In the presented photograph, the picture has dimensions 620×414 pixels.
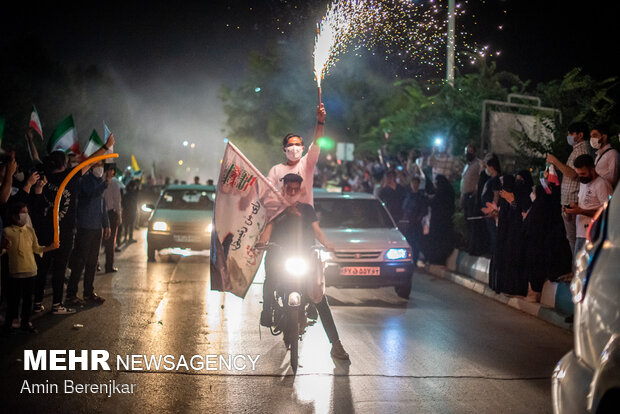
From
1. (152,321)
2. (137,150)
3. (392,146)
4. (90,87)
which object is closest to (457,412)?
(152,321)

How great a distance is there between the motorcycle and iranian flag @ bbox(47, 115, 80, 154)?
26.8ft

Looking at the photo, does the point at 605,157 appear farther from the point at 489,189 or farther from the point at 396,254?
the point at 489,189

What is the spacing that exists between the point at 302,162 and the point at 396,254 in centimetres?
437

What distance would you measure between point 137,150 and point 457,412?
8105 centimetres

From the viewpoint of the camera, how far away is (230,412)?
5.70 m

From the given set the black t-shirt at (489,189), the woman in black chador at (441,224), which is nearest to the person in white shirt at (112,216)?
the woman in black chador at (441,224)

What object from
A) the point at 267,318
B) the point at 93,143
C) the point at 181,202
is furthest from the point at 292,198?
the point at 181,202

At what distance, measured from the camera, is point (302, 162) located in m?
7.86

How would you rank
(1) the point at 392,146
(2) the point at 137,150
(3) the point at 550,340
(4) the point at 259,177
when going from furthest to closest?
(2) the point at 137,150
(1) the point at 392,146
(3) the point at 550,340
(4) the point at 259,177

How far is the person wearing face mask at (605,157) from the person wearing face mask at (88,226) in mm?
6532

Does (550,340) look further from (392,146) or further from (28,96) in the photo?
(28,96)

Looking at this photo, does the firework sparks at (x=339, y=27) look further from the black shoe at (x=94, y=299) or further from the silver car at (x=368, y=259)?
the black shoe at (x=94, y=299)

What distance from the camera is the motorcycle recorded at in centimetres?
741

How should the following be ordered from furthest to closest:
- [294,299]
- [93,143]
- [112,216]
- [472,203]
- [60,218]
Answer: [472,203]
[93,143]
[112,216]
[60,218]
[294,299]
